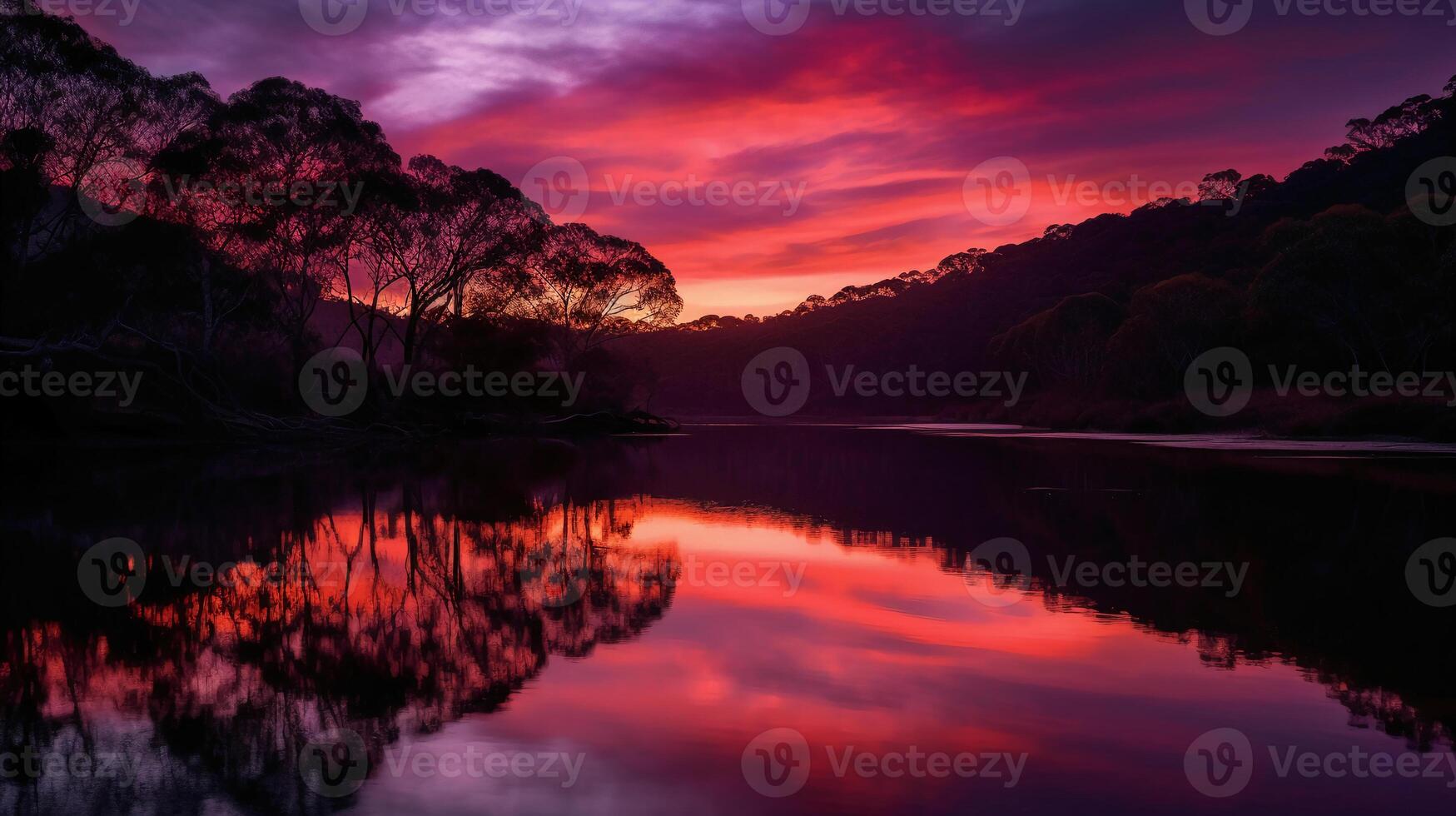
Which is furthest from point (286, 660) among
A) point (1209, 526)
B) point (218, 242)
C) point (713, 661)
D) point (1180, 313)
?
point (1180, 313)

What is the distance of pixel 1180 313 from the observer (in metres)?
70.2

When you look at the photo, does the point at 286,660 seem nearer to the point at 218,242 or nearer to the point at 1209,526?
the point at 1209,526

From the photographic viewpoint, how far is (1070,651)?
24.0 feet

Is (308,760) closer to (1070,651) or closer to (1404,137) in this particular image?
(1070,651)

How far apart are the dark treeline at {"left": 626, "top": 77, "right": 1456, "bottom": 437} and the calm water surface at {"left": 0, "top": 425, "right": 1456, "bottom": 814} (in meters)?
38.8

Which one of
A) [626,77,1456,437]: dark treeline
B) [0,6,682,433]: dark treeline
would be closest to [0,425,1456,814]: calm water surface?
[0,6,682,433]: dark treeline

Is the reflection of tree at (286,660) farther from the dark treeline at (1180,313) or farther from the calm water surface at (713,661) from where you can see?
the dark treeline at (1180,313)

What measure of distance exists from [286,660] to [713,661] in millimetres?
3134

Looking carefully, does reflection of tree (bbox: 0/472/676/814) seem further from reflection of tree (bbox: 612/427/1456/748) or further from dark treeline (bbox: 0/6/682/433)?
dark treeline (bbox: 0/6/682/433)

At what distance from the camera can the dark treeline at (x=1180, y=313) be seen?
52.6 m

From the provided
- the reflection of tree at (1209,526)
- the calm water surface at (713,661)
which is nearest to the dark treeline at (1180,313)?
the reflection of tree at (1209,526)

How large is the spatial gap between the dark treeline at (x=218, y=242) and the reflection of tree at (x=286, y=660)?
87.9 feet

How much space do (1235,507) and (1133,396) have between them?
6404 centimetres

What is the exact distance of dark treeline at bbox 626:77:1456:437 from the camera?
52.6m
